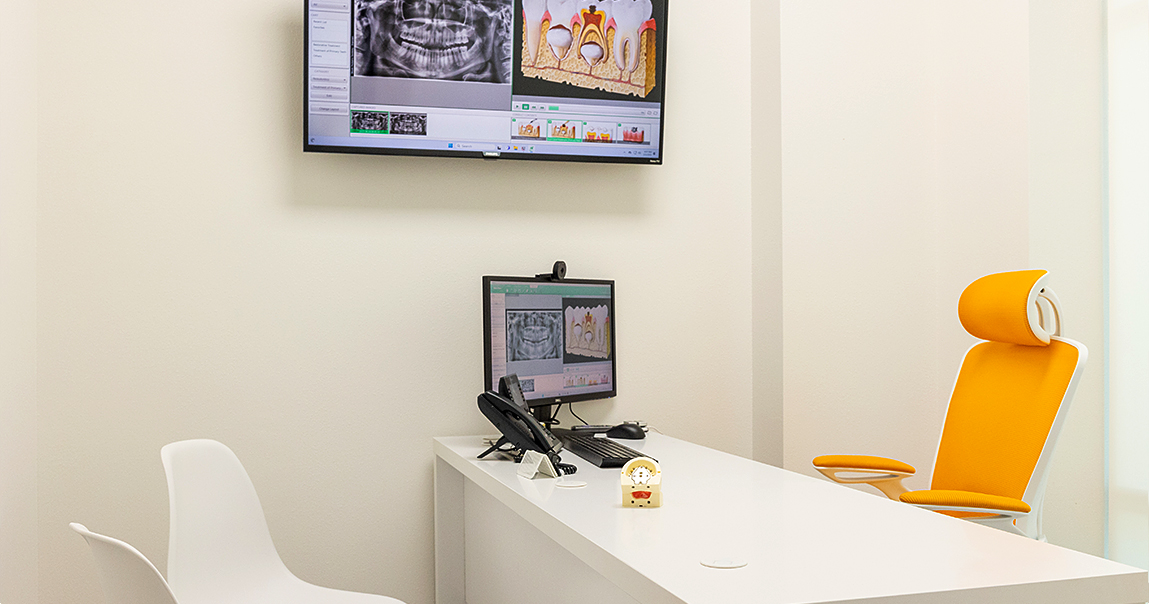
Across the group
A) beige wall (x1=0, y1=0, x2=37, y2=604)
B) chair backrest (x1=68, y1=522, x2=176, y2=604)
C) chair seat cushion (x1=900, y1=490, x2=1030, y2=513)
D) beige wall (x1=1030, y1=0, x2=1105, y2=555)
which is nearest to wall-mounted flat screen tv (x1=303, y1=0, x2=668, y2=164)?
beige wall (x1=0, y1=0, x2=37, y2=604)

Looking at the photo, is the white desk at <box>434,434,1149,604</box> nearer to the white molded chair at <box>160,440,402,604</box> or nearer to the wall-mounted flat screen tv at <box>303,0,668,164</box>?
the white molded chair at <box>160,440,402,604</box>

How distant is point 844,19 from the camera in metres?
3.23

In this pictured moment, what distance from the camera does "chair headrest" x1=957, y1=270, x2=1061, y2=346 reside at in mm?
2316

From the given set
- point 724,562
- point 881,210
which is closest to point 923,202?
point 881,210

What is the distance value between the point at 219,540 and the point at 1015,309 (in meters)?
2.12

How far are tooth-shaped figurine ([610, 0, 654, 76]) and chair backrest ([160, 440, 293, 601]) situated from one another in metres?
1.81

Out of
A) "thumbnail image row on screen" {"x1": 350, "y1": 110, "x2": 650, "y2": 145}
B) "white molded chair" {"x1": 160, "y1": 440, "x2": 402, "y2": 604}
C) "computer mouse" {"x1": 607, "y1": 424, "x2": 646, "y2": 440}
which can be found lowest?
"white molded chair" {"x1": 160, "y1": 440, "x2": 402, "y2": 604}

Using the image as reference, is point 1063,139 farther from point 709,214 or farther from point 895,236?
point 709,214

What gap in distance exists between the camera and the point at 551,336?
107 inches

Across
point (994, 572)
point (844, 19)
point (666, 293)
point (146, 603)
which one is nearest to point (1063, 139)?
point (844, 19)

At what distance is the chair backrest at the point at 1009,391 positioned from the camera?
7.43 ft

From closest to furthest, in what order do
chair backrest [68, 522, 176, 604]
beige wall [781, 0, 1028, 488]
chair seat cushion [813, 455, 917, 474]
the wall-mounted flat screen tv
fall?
chair backrest [68, 522, 176, 604], chair seat cushion [813, 455, 917, 474], the wall-mounted flat screen tv, beige wall [781, 0, 1028, 488]

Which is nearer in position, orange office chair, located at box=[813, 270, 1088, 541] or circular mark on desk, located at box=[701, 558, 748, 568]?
circular mark on desk, located at box=[701, 558, 748, 568]

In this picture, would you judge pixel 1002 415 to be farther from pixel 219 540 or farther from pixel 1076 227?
pixel 219 540
